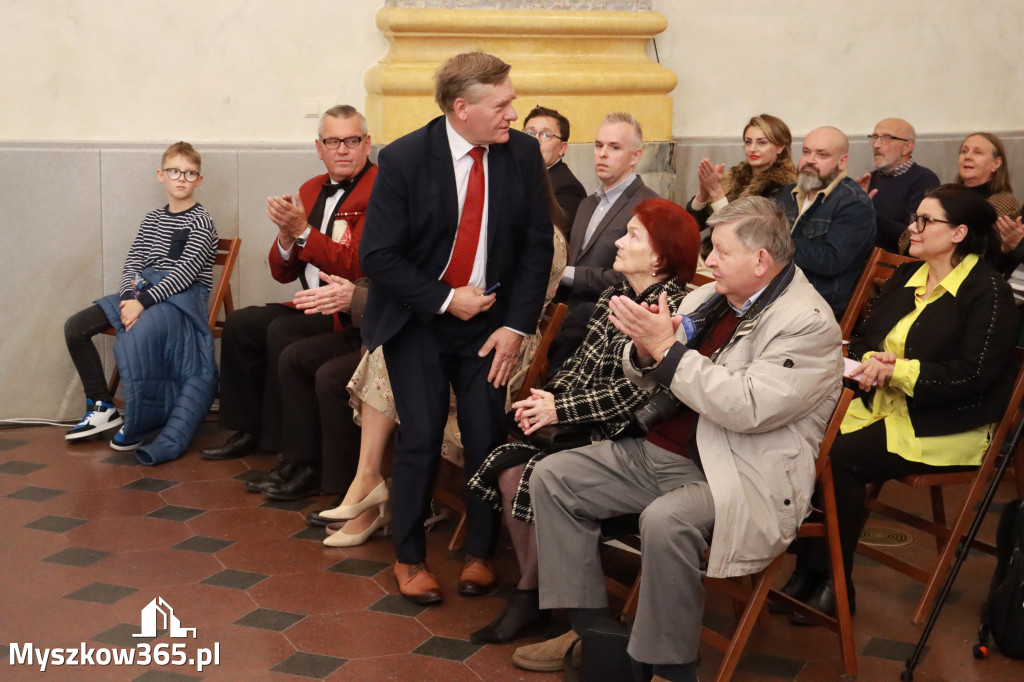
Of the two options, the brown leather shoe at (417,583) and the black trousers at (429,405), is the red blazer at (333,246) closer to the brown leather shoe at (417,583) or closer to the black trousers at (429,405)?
the black trousers at (429,405)

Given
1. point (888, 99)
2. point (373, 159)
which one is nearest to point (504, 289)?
point (373, 159)

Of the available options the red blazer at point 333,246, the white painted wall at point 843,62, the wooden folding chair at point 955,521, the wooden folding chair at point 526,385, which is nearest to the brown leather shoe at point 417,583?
the wooden folding chair at point 526,385

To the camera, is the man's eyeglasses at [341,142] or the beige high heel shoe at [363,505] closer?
the beige high heel shoe at [363,505]

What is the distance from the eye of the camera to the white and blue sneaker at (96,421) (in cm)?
564

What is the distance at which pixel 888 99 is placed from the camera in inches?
271

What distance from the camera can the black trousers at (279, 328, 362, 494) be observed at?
472 centimetres

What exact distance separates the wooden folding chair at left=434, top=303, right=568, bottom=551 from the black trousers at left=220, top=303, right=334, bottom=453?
0.93 m

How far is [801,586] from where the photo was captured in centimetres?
387

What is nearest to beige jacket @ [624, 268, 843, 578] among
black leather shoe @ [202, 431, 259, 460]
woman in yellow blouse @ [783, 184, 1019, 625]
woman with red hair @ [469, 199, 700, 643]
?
woman with red hair @ [469, 199, 700, 643]

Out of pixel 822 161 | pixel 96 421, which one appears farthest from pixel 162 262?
pixel 822 161

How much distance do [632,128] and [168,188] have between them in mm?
2404

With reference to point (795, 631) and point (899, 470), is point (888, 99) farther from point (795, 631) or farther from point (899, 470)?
point (795, 631)

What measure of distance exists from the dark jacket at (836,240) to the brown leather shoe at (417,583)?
6.95 ft

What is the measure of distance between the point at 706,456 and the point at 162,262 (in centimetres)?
348
